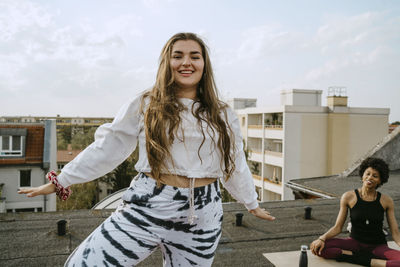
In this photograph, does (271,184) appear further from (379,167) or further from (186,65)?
(186,65)

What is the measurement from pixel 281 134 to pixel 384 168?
2576 centimetres

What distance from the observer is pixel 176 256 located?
62.1 inches

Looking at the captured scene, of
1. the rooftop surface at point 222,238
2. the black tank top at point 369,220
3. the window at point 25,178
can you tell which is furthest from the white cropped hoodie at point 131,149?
the window at point 25,178

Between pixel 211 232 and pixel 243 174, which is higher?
pixel 243 174

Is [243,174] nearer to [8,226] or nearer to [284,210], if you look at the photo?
[8,226]

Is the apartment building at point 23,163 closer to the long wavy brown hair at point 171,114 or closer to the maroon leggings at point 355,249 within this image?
the maroon leggings at point 355,249

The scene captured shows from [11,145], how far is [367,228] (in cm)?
1750

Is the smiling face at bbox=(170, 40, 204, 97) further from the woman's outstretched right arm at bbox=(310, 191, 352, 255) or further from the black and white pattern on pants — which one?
the woman's outstretched right arm at bbox=(310, 191, 352, 255)

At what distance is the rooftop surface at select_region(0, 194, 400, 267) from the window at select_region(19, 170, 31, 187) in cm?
1365

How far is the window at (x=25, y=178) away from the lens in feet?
55.1

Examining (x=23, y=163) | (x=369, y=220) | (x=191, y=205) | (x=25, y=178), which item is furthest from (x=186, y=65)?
(x=25, y=178)

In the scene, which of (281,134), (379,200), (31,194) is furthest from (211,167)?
(281,134)

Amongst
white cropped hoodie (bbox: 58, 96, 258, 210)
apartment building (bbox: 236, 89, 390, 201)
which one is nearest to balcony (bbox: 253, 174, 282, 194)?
apartment building (bbox: 236, 89, 390, 201)

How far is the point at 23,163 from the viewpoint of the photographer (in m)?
16.5
